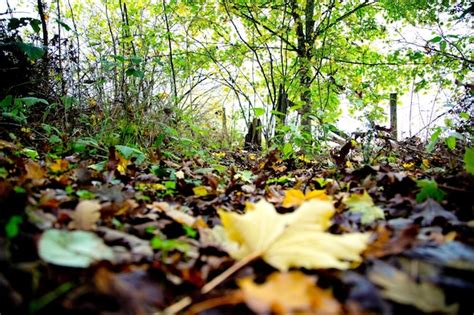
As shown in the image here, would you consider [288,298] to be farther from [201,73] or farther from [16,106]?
[201,73]

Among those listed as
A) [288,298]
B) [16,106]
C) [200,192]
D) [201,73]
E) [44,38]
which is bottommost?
[200,192]

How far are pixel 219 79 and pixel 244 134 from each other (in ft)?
4.39

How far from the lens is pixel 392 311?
53cm

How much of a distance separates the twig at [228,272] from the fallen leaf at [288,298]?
144mm

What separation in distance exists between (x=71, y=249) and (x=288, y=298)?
17.4 inches

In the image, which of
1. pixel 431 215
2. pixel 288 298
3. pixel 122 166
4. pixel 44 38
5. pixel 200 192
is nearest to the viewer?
pixel 288 298

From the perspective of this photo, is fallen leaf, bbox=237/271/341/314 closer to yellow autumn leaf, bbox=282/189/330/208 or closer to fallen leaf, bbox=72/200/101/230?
fallen leaf, bbox=72/200/101/230

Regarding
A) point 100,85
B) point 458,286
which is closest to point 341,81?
point 100,85

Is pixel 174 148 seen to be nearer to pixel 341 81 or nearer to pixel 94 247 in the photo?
pixel 94 247

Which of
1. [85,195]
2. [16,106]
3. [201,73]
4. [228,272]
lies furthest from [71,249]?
[201,73]

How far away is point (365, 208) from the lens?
109 cm

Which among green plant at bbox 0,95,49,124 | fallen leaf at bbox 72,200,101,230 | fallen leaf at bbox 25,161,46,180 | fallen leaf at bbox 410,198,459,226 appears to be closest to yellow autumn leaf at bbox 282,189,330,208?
fallen leaf at bbox 410,198,459,226

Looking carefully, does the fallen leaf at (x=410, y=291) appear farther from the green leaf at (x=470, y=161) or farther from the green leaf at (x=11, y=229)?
the green leaf at (x=470, y=161)

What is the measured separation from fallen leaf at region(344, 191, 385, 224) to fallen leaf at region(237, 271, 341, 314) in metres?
0.60
